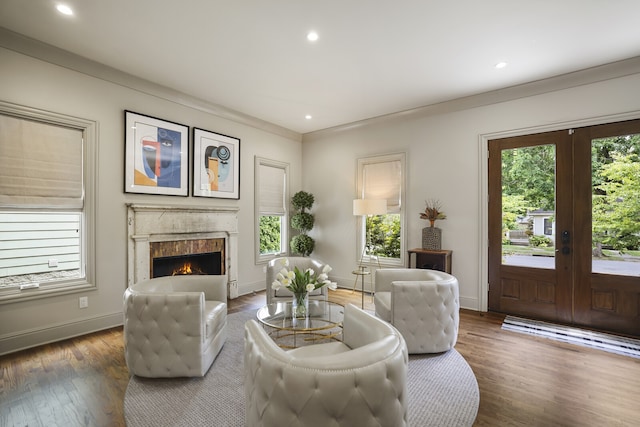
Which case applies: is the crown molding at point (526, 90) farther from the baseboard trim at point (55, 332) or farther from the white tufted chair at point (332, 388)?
the baseboard trim at point (55, 332)

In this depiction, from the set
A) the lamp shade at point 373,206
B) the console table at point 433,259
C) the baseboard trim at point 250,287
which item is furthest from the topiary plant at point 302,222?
the console table at point 433,259

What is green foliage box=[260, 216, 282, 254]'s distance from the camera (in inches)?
219

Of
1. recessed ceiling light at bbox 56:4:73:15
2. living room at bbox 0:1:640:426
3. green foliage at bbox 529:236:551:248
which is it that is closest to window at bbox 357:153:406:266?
living room at bbox 0:1:640:426

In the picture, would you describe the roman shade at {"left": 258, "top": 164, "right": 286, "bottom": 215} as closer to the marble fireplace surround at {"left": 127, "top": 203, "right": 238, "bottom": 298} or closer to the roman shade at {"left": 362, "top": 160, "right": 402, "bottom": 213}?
the marble fireplace surround at {"left": 127, "top": 203, "right": 238, "bottom": 298}

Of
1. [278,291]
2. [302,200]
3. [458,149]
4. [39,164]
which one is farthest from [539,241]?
[39,164]

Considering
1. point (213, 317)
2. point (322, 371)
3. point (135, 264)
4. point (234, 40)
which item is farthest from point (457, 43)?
point (135, 264)

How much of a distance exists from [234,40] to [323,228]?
375 cm

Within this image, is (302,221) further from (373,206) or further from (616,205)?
(616,205)

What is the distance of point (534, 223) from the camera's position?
3939 millimetres

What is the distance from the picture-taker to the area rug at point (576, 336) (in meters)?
3.07

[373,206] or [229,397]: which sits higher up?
[373,206]

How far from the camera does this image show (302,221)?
226 inches

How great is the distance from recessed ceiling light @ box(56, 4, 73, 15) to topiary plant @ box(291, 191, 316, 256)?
3930mm

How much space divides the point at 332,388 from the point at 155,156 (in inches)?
152
